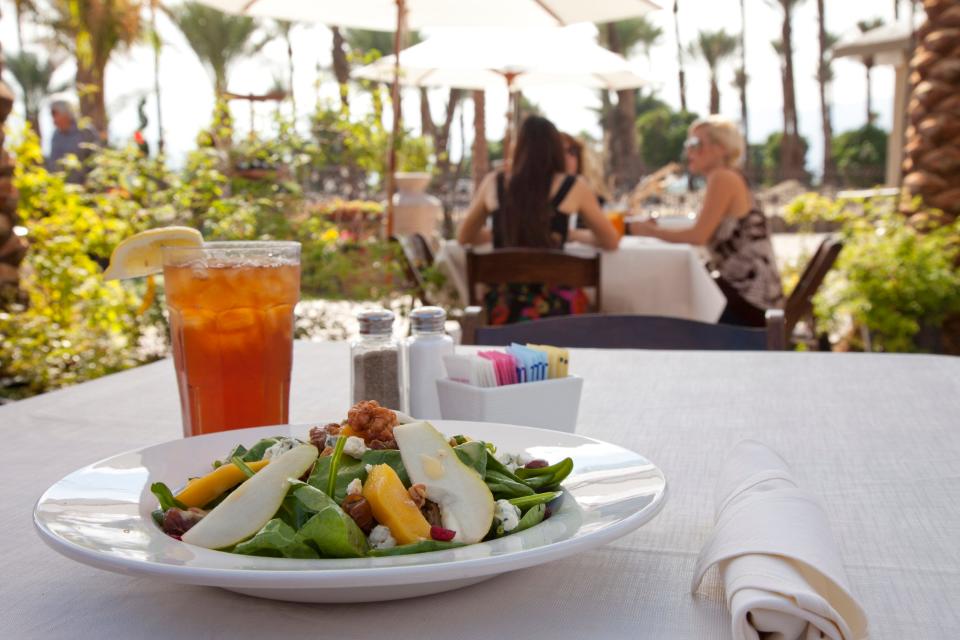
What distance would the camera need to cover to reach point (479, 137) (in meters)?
14.9

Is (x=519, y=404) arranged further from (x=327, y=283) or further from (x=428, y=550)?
(x=327, y=283)

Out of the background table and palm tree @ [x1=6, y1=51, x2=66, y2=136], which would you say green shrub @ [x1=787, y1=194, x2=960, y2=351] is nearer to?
the background table

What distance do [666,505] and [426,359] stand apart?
1.28 ft

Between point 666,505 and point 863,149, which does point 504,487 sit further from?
point 863,149

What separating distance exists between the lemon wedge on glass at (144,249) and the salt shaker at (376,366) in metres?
0.23

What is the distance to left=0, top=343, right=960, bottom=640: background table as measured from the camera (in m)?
0.71

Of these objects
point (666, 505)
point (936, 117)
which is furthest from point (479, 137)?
point (666, 505)

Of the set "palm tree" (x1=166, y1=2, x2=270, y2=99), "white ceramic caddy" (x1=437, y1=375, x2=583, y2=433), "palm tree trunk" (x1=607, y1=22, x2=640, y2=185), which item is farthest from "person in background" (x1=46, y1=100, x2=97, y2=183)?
"palm tree" (x1=166, y1=2, x2=270, y2=99)

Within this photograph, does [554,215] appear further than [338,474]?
Yes

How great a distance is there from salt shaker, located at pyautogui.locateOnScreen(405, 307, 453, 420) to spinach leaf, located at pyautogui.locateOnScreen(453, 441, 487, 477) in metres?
0.42

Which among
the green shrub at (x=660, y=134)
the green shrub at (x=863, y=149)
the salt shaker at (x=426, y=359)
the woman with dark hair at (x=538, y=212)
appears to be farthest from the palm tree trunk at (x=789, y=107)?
the salt shaker at (x=426, y=359)

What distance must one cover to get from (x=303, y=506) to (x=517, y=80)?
807cm

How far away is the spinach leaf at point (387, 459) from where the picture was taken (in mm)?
805

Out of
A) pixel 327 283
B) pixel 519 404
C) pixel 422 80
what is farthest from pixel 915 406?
pixel 422 80
